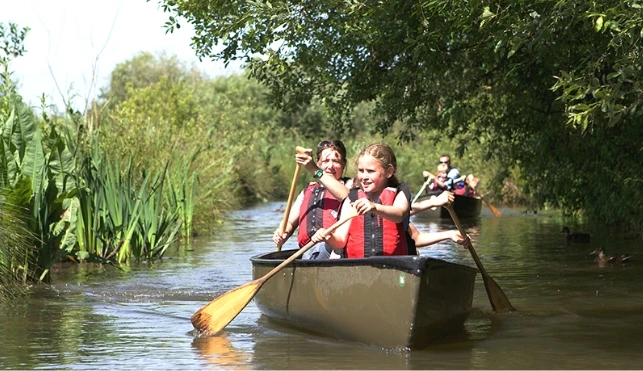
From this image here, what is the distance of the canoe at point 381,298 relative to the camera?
7.26 metres

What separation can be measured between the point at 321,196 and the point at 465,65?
6661 millimetres

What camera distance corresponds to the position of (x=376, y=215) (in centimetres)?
774

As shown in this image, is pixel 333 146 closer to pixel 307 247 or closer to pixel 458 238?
pixel 307 247

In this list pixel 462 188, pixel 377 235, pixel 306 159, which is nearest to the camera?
pixel 377 235

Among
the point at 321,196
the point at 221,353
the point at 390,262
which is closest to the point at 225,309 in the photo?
the point at 221,353

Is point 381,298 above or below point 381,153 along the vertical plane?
below

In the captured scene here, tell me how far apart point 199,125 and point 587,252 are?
11769 mm

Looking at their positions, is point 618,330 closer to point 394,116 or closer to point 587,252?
point 587,252

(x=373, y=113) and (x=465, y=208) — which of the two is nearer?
(x=373, y=113)

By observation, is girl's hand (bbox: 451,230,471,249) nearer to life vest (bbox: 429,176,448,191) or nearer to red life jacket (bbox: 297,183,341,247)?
red life jacket (bbox: 297,183,341,247)

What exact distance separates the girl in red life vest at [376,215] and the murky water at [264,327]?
711 millimetres

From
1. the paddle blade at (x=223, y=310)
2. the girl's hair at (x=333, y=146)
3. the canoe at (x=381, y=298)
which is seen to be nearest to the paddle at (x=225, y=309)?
the paddle blade at (x=223, y=310)

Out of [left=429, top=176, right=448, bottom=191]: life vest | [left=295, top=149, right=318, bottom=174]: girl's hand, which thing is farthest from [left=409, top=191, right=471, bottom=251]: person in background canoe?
[left=429, top=176, right=448, bottom=191]: life vest

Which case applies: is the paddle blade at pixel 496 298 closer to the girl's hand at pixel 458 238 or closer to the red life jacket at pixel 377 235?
the girl's hand at pixel 458 238
